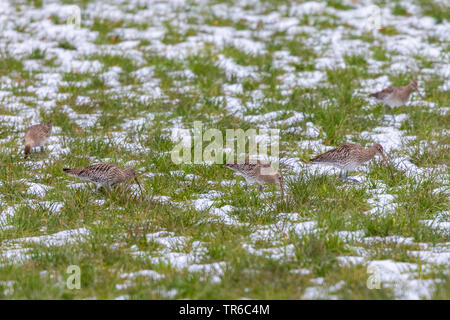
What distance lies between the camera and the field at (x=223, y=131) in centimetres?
504

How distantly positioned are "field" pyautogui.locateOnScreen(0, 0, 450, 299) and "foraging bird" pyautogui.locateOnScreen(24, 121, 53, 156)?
185 millimetres

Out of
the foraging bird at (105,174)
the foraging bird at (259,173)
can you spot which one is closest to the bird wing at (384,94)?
the foraging bird at (259,173)

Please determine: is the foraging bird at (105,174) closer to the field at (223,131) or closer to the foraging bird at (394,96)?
the field at (223,131)

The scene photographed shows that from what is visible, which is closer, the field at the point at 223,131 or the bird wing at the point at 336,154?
the field at the point at 223,131

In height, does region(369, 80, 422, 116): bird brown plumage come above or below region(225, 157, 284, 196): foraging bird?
above

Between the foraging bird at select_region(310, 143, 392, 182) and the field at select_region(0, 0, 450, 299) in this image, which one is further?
the foraging bird at select_region(310, 143, 392, 182)

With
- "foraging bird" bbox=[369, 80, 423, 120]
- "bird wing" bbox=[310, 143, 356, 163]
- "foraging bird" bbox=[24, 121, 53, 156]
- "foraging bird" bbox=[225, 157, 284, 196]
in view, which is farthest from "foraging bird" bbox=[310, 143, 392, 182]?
"foraging bird" bbox=[24, 121, 53, 156]

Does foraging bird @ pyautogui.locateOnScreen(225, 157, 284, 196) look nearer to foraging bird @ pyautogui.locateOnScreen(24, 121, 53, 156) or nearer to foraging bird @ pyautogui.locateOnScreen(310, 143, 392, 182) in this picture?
foraging bird @ pyautogui.locateOnScreen(310, 143, 392, 182)

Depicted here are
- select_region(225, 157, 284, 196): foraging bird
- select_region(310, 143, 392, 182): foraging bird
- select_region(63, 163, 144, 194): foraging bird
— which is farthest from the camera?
select_region(310, 143, 392, 182): foraging bird

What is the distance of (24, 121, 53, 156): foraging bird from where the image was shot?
812 centimetres

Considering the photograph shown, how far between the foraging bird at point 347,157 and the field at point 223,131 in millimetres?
180

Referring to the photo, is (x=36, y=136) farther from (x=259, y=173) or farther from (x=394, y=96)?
(x=394, y=96)

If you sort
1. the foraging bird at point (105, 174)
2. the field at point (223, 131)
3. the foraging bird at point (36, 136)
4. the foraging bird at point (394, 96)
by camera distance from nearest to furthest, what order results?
1. the field at point (223, 131)
2. the foraging bird at point (105, 174)
3. the foraging bird at point (36, 136)
4. the foraging bird at point (394, 96)
